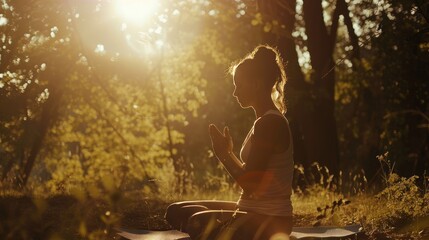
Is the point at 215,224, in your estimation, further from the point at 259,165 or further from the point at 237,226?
the point at 259,165

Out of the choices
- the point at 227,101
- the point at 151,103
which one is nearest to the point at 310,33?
the point at 151,103

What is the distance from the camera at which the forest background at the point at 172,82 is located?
428 inches

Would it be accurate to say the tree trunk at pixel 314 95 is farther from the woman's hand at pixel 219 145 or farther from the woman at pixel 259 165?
the woman's hand at pixel 219 145

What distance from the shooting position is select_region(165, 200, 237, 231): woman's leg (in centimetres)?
536

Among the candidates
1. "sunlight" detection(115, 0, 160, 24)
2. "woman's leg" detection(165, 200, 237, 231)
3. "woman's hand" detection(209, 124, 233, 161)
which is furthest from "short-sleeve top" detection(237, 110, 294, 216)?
"sunlight" detection(115, 0, 160, 24)

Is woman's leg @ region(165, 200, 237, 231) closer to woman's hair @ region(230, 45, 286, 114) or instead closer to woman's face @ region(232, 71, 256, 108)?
woman's face @ region(232, 71, 256, 108)

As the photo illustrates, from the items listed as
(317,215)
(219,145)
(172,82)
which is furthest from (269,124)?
(172,82)

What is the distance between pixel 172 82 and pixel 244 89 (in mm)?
15292

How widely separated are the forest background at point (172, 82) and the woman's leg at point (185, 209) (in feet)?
8.15

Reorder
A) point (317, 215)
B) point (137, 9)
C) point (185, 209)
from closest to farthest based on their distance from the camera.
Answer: point (185, 209), point (317, 215), point (137, 9)

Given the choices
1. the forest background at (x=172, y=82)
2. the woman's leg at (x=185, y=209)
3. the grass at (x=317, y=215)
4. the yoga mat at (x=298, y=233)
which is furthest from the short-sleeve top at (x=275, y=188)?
the forest background at (x=172, y=82)

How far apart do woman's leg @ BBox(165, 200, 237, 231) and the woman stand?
707 millimetres

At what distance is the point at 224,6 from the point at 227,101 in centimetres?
2654

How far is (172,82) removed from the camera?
1981cm
